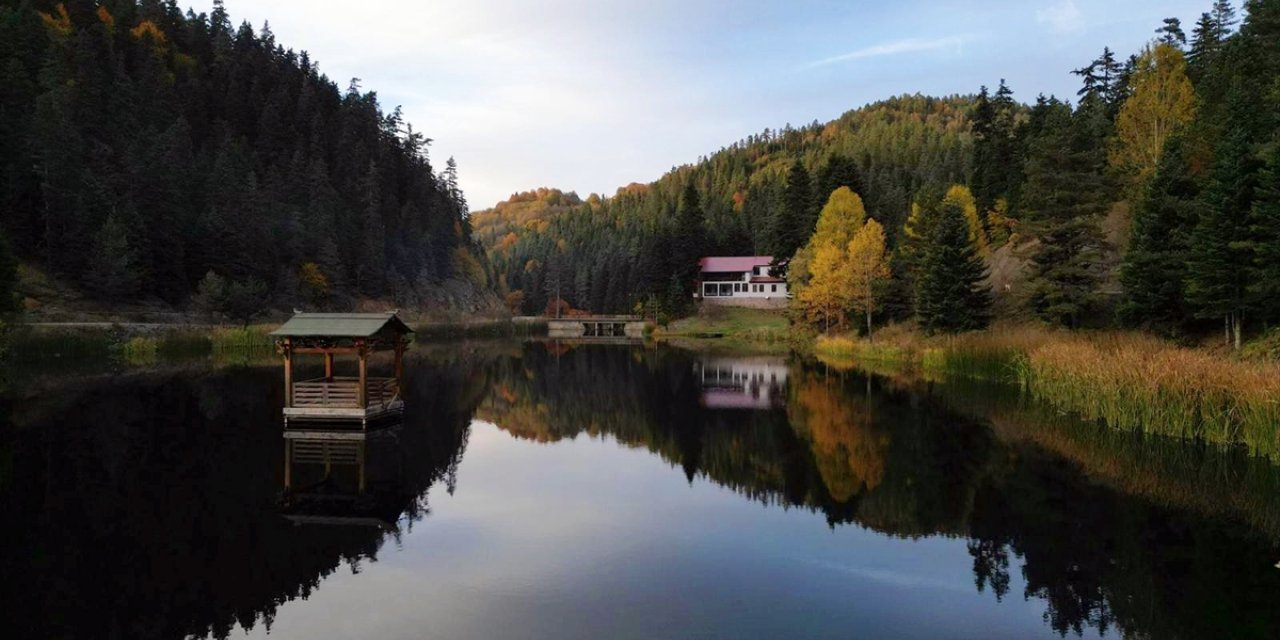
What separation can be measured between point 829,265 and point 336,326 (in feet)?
164

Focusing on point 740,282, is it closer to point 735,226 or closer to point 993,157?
point 735,226

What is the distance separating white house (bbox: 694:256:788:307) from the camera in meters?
107

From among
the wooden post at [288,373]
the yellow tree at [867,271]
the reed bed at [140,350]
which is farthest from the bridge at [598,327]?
the wooden post at [288,373]

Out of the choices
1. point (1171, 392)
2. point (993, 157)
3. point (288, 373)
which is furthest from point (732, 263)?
point (288, 373)

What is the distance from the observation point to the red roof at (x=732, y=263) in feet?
357

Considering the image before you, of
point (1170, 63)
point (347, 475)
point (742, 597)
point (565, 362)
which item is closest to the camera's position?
point (742, 597)

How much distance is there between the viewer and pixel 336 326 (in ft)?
96.1

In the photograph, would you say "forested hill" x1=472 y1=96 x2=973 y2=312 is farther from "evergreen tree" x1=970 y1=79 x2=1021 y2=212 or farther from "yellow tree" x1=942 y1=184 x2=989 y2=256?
"yellow tree" x1=942 y1=184 x2=989 y2=256

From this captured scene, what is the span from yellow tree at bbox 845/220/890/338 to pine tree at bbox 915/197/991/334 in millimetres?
8923

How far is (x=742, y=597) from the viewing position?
13383 millimetres

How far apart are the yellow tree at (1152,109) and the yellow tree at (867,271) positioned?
739 inches

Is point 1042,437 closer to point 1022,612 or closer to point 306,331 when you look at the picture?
point 1022,612

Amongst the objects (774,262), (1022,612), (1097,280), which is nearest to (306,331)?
(1022,612)

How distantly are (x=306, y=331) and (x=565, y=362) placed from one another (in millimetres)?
36667
